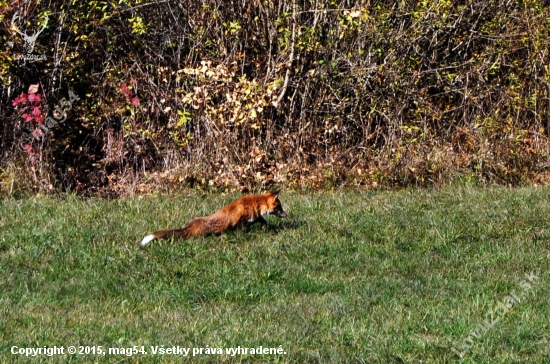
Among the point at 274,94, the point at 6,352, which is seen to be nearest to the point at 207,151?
the point at 274,94

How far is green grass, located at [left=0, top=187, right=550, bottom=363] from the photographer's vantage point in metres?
6.73

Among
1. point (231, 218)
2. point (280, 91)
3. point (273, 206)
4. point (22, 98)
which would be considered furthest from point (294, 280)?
point (22, 98)

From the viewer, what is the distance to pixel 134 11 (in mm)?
14875

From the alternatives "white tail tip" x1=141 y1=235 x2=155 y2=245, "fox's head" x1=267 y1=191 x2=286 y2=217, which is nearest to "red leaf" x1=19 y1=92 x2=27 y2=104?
"fox's head" x1=267 y1=191 x2=286 y2=217

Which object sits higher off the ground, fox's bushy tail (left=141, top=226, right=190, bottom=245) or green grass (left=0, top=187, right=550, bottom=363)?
fox's bushy tail (left=141, top=226, right=190, bottom=245)

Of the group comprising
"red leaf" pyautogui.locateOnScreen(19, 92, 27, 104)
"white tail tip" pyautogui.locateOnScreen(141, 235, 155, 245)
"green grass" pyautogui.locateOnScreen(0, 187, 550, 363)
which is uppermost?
"red leaf" pyautogui.locateOnScreen(19, 92, 27, 104)

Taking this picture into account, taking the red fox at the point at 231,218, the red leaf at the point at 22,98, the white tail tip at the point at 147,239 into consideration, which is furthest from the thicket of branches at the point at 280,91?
the white tail tip at the point at 147,239

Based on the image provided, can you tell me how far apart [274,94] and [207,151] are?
1.43m

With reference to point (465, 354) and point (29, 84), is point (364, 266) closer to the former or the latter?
point (465, 354)

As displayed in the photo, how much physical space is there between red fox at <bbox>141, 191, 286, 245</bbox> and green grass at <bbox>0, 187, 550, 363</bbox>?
11cm

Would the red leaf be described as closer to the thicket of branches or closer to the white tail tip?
the thicket of branches

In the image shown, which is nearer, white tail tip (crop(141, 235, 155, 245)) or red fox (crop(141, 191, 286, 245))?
white tail tip (crop(141, 235, 155, 245))

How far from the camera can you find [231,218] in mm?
9648

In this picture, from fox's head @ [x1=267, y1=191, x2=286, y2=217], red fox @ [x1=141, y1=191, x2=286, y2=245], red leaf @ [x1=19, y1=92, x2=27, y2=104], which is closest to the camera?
red fox @ [x1=141, y1=191, x2=286, y2=245]
